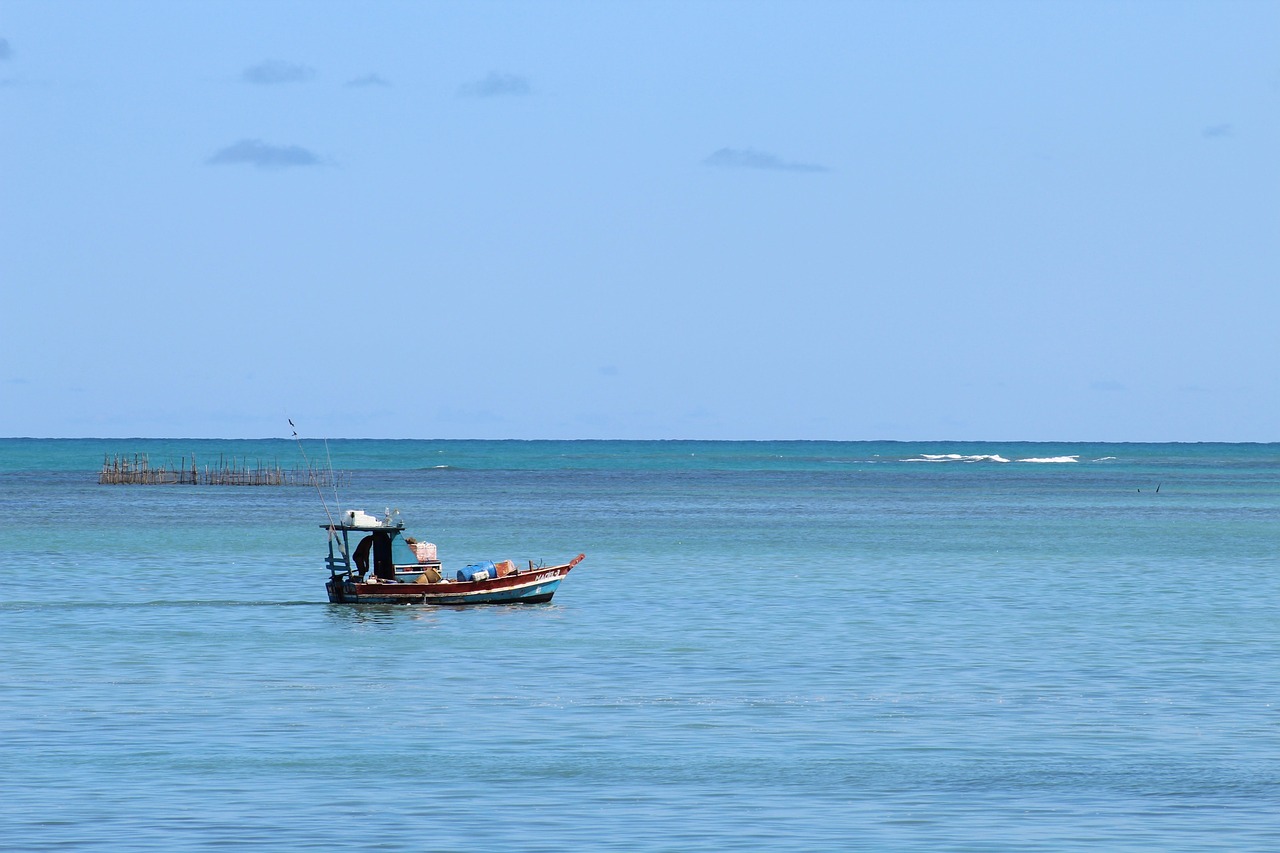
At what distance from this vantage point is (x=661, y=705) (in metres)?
→ 29.6

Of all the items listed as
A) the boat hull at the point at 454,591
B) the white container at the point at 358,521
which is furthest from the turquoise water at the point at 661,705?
the white container at the point at 358,521

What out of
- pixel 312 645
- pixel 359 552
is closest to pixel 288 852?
pixel 312 645

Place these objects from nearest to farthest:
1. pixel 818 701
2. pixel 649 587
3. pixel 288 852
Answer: pixel 288 852 < pixel 818 701 < pixel 649 587

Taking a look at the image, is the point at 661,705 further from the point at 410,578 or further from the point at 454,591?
the point at 410,578

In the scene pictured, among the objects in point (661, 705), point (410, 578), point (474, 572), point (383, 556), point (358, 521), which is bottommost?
point (661, 705)

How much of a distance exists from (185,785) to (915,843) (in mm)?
9269

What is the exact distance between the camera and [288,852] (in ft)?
64.3

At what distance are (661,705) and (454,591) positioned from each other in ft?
60.2

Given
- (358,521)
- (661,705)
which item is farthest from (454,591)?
(661,705)

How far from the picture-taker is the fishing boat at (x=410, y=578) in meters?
46.9

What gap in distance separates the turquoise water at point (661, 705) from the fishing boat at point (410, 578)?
2.21ft

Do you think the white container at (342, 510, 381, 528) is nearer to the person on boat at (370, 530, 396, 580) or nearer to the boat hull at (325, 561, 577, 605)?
the person on boat at (370, 530, 396, 580)

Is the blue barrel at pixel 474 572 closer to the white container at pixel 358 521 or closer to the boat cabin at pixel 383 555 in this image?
the boat cabin at pixel 383 555

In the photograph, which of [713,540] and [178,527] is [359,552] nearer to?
[713,540]
